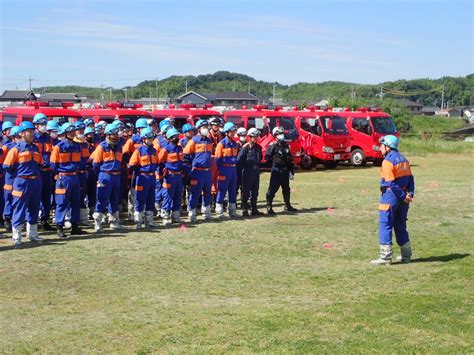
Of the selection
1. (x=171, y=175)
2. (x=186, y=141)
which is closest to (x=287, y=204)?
(x=186, y=141)


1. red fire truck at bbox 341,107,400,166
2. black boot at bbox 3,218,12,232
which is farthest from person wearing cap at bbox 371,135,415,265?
red fire truck at bbox 341,107,400,166

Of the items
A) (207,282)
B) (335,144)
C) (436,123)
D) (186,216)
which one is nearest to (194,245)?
(207,282)

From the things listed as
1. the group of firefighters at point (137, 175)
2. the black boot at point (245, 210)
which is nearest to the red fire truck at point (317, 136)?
the group of firefighters at point (137, 175)

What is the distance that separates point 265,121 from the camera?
25094mm

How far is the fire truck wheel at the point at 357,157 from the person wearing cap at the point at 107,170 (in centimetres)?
1718

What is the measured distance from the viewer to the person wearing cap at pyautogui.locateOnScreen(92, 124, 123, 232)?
12.6 meters

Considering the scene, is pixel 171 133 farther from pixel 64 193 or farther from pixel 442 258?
pixel 442 258

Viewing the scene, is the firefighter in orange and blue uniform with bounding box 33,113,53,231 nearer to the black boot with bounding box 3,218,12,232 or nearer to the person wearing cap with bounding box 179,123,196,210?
the black boot with bounding box 3,218,12,232

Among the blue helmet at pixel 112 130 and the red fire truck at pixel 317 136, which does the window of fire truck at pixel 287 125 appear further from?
the blue helmet at pixel 112 130

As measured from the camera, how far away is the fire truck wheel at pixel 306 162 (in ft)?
88.7

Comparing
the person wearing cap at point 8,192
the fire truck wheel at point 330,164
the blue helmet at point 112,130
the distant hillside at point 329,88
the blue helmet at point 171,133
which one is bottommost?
the fire truck wheel at point 330,164

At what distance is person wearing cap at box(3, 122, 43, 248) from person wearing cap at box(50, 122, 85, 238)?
0.52m

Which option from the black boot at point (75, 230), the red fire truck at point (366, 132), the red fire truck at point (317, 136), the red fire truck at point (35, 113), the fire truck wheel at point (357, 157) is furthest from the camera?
the fire truck wheel at point (357, 157)

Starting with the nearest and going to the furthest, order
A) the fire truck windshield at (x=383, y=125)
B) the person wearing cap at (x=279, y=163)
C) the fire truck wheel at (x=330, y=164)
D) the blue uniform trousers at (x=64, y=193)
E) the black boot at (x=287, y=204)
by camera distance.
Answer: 1. the blue uniform trousers at (x=64, y=193)
2. the person wearing cap at (x=279, y=163)
3. the black boot at (x=287, y=204)
4. the fire truck wheel at (x=330, y=164)
5. the fire truck windshield at (x=383, y=125)
